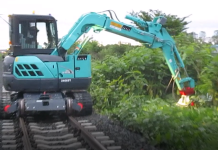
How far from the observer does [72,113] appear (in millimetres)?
12484

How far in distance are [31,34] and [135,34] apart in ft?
10.7

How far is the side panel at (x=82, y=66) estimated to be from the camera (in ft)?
41.1

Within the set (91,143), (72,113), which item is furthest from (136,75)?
(91,143)

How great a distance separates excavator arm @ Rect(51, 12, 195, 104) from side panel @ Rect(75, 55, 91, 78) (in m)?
0.71

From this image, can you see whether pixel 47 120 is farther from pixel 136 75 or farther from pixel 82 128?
pixel 136 75

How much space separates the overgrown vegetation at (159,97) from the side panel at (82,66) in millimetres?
1355

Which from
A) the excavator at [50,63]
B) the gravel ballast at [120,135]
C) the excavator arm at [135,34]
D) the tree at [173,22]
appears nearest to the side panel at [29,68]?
the excavator at [50,63]

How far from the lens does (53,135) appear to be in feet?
32.8

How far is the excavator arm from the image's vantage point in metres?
13.3

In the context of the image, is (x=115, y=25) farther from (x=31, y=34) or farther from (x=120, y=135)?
(x=120, y=135)

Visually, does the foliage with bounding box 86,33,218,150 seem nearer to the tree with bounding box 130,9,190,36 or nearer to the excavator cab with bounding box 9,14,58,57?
the excavator cab with bounding box 9,14,58,57

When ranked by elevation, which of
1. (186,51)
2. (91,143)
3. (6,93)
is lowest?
(91,143)

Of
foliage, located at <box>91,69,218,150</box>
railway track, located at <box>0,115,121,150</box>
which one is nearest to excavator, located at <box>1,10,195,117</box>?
railway track, located at <box>0,115,121,150</box>

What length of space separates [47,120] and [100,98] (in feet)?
9.33
